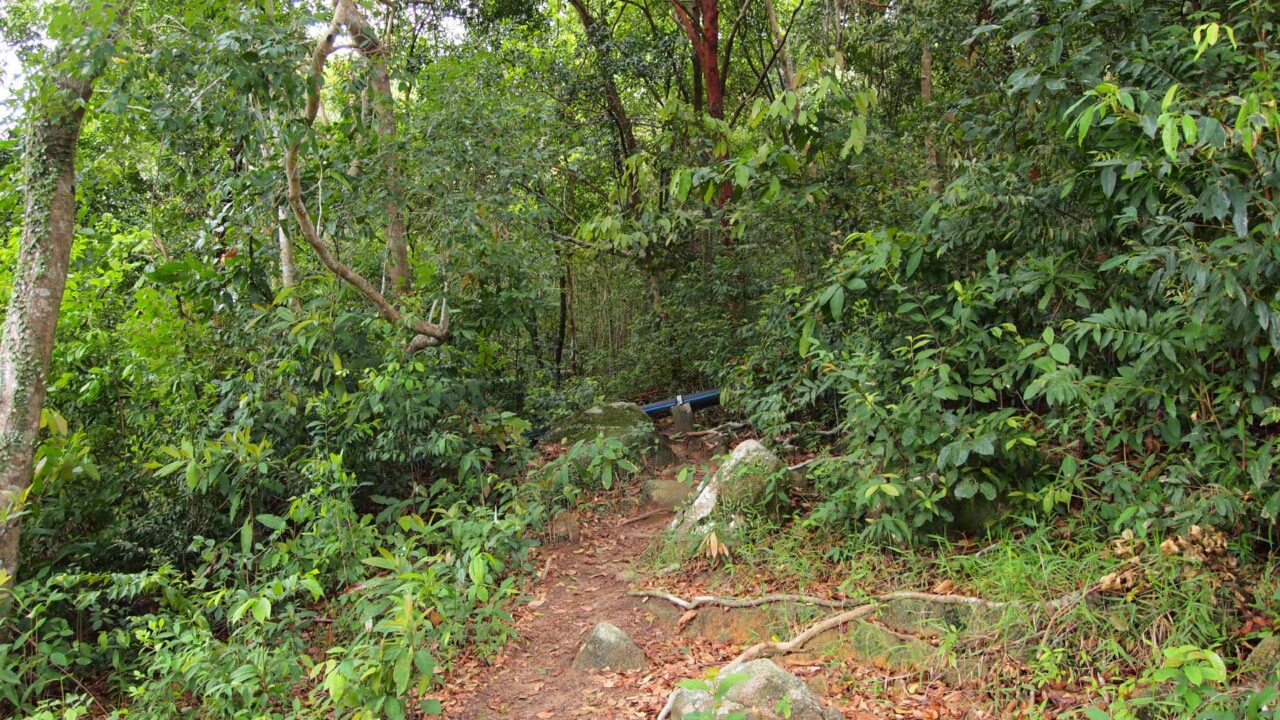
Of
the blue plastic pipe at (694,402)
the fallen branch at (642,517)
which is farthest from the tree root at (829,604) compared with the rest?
the blue plastic pipe at (694,402)

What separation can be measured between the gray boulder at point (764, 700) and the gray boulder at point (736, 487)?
1694 millimetres

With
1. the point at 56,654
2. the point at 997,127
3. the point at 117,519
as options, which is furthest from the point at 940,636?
the point at 117,519

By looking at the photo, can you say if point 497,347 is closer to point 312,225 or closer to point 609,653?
point 312,225

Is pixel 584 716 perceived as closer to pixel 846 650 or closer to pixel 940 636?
pixel 846 650

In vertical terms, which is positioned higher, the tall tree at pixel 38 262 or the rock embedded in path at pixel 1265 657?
the tall tree at pixel 38 262

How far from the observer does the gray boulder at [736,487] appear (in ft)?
15.2

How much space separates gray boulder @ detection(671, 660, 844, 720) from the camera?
274 cm

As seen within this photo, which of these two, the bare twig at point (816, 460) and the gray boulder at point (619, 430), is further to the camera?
the gray boulder at point (619, 430)

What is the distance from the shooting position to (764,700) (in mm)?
2797

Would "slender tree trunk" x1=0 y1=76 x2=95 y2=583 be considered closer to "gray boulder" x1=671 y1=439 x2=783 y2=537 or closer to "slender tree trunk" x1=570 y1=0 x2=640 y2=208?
"gray boulder" x1=671 y1=439 x2=783 y2=537

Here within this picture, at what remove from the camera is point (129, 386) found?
16.9 feet

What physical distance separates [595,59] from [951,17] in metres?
4.66

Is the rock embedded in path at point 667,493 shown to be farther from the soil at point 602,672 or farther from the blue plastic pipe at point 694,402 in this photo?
the blue plastic pipe at point 694,402

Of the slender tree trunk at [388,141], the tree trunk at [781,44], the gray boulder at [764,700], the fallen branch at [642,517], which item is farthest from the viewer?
the tree trunk at [781,44]
